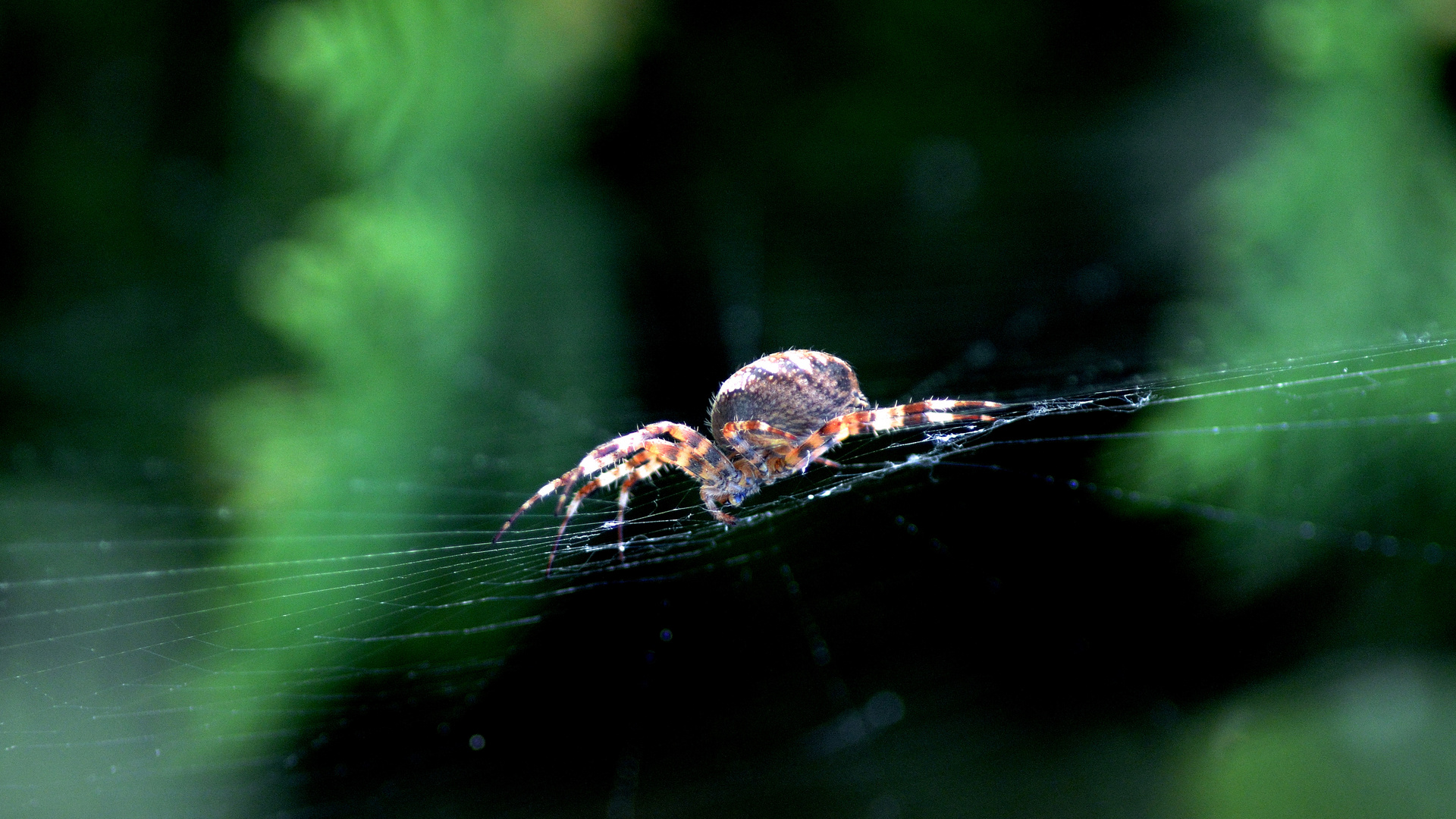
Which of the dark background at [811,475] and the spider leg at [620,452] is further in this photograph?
the dark background at [811,475]

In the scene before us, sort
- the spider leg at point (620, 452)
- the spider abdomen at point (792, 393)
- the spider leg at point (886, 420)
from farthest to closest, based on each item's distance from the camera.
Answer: the spider abdomen at point (792, 393)
the spider leg at point (620, 452)
the spider leg at point (886, 420)

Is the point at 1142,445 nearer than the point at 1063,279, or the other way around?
the point at 1142,445

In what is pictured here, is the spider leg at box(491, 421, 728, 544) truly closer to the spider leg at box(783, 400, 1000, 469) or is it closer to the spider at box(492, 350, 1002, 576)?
the spider at box(492, 350, 1002, 576)

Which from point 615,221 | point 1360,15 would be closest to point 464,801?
point 615,221

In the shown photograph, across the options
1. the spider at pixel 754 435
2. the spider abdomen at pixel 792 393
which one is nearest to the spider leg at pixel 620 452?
the spider at pixel 754 435

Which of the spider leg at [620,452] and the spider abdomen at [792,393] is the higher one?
the spider abdomen at [792,393]

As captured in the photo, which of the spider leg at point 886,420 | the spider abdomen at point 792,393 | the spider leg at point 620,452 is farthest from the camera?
the spider abdomen at point 792,393

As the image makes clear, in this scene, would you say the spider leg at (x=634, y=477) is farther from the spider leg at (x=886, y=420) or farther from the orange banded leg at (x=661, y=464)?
the spider leg at (x=886, y=420)

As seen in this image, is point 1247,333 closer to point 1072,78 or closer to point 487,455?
point 1072,78

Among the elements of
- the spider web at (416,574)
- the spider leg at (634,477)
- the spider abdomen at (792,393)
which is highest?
the spider abdomen at (792,393)
